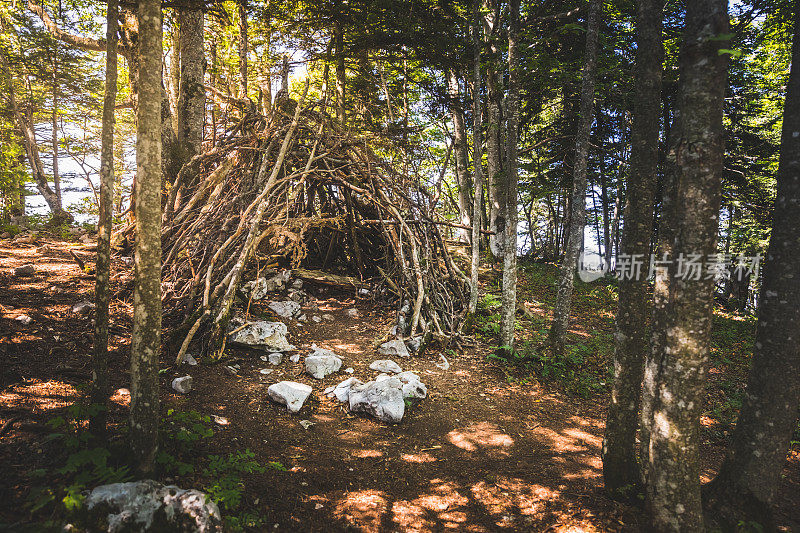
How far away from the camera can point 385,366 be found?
5.24 metres

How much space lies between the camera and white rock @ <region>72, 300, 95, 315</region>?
466 cm

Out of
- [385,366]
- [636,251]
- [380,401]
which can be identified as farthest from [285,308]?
[636,251]

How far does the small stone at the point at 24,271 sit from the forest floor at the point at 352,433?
143 millimetres

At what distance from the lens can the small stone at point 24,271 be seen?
17.9ft

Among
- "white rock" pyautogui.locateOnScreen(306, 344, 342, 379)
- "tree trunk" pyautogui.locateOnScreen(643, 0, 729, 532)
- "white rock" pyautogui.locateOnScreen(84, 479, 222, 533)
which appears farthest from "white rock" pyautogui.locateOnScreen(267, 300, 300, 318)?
"tree trunk" pyautogui.locateOnScreen(643, 0, 729, 532)

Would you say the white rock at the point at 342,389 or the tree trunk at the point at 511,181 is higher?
the tree trunk at the point at 511,181

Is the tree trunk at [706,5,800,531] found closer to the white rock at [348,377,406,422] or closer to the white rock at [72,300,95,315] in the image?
the white rock at [348,377,406,422]

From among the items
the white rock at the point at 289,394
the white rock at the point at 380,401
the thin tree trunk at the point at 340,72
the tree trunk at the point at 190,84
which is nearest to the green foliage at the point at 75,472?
the white rock at the point at 289,394

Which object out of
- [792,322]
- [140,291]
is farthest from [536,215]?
[140,291]

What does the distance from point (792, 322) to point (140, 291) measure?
195 inches

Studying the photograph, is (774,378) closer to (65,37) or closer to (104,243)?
(104,243)

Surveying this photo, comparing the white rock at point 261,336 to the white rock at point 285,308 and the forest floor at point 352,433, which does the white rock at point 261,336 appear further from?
the white rock at point 285,308

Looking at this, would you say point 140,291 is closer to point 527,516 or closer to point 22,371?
point 22,371

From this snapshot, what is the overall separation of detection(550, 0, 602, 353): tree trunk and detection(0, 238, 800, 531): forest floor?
1.18 m
